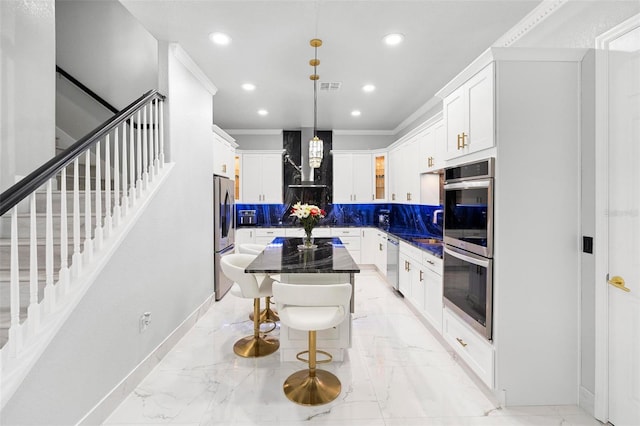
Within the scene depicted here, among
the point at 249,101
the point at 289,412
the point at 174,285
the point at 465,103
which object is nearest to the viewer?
the point at 289,412

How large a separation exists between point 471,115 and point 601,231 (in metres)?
1.14

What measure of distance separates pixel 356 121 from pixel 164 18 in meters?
3.85

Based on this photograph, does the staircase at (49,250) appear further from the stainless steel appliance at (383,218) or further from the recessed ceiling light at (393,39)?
the stainless steel appliance at (383,218)

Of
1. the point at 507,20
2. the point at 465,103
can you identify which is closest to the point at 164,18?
the point at 465,103

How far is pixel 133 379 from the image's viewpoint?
238 cm

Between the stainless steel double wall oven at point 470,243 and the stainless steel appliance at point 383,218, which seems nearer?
the stainless steel double wall oven at point 470,243

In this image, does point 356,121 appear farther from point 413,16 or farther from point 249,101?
point 413,16

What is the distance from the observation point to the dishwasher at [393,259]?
4625 mm

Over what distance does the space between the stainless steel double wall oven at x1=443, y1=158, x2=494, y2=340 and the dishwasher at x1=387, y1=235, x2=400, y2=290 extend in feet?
5.66

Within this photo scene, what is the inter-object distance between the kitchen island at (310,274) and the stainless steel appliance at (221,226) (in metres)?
1.50

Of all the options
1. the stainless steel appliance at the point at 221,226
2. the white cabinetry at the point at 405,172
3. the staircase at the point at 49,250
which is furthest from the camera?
the white cabinetry at the point at 405,172

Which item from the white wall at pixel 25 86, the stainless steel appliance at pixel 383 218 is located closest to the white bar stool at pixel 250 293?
the white wall at pixel 25 86

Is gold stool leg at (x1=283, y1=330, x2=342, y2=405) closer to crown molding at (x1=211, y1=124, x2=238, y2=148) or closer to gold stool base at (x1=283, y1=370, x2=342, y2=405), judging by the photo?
gold stool base at (x1=283, y1=370, x2=342, y2=405)

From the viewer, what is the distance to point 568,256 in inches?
85.0
